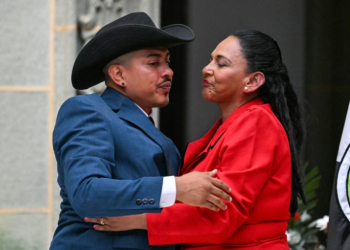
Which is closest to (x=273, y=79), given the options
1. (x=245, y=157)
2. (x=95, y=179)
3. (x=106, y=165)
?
(x=245, y=157)

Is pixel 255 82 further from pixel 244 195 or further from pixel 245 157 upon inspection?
pixel 244 195

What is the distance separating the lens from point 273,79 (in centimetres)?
296

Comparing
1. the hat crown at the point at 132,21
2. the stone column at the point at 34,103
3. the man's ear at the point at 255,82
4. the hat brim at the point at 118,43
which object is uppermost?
the hat crown at the point at 132,21

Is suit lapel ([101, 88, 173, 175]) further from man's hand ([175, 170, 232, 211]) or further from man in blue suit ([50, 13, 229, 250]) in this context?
man's hand ([175, 170, 232, 211])

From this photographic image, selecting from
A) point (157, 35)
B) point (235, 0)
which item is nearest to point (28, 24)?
point (235, 0)

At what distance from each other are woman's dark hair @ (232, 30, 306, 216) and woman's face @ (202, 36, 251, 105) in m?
0.04

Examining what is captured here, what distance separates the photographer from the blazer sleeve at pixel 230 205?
2.54 meters

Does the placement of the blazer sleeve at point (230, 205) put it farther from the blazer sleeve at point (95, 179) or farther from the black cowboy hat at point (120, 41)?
the black cowboy hat at point (120, 41)

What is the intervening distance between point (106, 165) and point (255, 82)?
95 cm

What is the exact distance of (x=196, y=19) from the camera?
16.9ft

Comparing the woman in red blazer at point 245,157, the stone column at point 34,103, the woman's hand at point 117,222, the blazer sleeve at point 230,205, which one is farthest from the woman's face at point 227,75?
the stone column at point 34,103

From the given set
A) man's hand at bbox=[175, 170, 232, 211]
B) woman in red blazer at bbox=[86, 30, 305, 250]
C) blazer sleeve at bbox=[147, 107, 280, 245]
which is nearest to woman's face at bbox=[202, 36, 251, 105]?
woman in red blazer at bbox=[86, 30, 305, 250]

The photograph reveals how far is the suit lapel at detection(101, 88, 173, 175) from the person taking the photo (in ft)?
9.08

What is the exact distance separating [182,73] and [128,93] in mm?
2270
